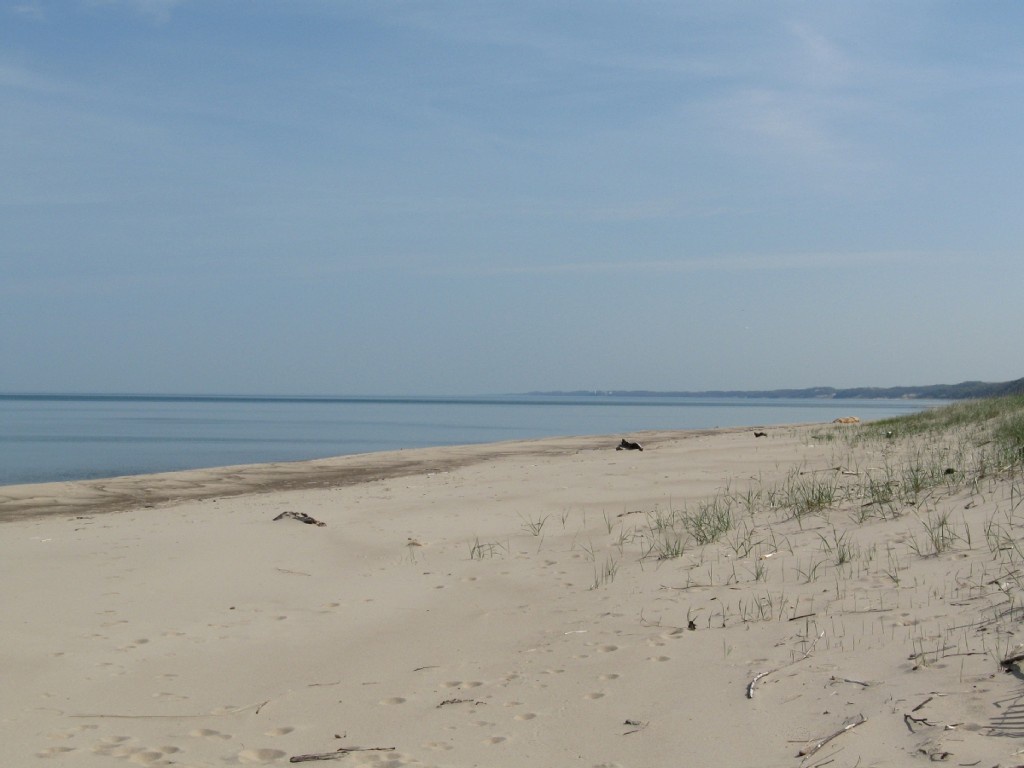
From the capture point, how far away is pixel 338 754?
3180 millimetres

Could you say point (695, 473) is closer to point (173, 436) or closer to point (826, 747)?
point (826, 747)

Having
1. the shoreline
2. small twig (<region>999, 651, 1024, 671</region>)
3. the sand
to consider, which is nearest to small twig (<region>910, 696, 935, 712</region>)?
the sand

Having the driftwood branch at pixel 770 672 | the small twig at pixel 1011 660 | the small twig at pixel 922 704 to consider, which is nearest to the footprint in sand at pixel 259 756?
the driftwood branch at pixel 770 672

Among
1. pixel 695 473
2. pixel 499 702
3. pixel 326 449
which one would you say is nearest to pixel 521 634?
pixel 499 702

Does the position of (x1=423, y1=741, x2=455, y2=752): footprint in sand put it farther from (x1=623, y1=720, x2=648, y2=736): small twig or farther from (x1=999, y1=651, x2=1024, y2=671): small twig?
(x1=999, y1=651, x2=1024, y2=671): small twig

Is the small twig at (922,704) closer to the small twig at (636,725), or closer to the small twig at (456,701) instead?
the small twig at (636,725)

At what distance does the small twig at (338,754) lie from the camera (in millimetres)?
3148

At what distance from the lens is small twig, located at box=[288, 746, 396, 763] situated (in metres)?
3.15

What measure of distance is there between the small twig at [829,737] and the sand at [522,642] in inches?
0.9

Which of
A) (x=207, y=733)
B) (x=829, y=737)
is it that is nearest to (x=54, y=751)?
(x=207, y=733)

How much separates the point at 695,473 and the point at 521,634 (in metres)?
7.28

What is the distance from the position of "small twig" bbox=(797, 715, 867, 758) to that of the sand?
0.9 inches

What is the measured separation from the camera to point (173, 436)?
115 feet

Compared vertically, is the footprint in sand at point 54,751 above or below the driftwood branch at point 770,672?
below
